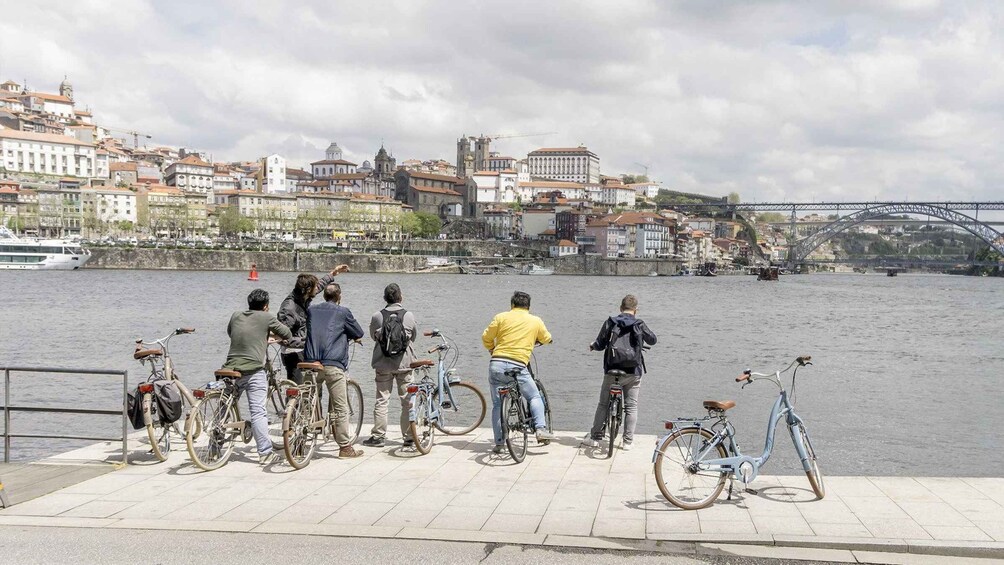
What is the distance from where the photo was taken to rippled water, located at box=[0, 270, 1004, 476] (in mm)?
15852

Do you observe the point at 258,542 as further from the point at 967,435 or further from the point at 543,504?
the point at 967,435

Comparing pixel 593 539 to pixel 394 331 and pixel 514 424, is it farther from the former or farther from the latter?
pixel 394 331

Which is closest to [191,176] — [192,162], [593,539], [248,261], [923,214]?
[192,162]

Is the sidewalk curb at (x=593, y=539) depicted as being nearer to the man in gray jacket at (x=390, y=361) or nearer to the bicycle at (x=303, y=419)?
the bicycle at (x=303, y=419)

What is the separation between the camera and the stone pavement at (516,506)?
6.13 m

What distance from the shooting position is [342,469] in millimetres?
8102

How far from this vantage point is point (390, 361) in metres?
8.91

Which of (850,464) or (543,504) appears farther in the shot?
(850,464)

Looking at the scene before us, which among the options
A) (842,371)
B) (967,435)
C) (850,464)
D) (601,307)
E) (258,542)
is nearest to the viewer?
(258,542)

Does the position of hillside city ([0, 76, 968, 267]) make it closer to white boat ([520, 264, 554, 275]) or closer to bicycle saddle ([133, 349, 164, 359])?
white boat ([520, 264, 554, 275])

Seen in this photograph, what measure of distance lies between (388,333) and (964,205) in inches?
7078

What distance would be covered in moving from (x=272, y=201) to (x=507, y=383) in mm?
153623

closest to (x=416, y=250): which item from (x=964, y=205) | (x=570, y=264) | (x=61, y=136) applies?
(x=570, y=264)

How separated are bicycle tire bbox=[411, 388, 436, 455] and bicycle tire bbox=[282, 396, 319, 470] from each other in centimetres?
107
